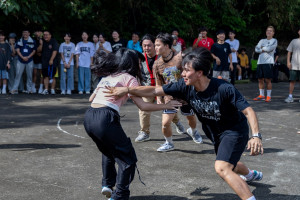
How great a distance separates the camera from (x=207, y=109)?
440 cm

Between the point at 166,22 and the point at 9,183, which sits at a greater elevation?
the point at 166,22

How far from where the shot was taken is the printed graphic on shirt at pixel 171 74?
6844 mm

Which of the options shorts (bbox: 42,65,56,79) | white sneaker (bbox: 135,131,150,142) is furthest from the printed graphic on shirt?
shorts (bbox: 42,65,56,79)

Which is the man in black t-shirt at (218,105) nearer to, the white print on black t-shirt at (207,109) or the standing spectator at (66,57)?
the white print on black t-shirt at (207,109)

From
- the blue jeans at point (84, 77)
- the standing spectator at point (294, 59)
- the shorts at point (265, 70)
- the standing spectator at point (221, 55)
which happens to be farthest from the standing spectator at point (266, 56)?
the blue jeans at point (84, 77)

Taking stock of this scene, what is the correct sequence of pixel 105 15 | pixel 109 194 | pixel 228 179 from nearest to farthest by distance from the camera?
pixel 228 179
pixel 109 194
pixel 105 15

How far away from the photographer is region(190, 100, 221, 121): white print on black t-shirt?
436 centimetres

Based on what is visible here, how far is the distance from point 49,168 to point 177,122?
2.92 metres

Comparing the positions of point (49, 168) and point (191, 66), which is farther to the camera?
point (49, 168)

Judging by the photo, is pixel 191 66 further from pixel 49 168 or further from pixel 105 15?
pixel 105 15

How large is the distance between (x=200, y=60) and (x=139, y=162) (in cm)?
253

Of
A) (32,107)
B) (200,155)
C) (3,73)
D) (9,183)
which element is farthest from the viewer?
(3,73)

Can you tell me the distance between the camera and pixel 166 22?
62.9 feet

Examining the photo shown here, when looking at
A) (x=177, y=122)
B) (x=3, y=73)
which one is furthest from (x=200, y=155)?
(x=3, y=73)
